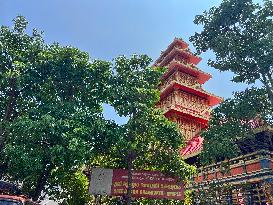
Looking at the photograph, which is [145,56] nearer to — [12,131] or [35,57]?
[35,57]

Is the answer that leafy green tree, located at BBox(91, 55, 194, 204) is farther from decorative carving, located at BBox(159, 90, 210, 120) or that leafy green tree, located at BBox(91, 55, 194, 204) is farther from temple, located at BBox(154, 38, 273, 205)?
decorative carving, located at BBox(159, 90, 210, 120)

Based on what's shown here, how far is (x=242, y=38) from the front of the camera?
11391 mm

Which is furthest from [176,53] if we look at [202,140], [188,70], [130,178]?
[130,178]

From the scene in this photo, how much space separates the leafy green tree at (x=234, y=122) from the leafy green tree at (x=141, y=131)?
228 centimetres

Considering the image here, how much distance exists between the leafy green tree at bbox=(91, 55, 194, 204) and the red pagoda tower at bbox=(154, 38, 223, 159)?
870 cm

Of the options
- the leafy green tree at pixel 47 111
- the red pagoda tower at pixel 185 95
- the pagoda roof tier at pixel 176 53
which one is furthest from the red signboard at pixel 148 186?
the pagoda roof tier at pixel 176 53

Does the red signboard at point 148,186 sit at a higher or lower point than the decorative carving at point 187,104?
lower

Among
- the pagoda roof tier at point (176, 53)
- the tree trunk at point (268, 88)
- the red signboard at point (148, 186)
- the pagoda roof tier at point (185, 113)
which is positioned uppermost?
the pagoda roof tier at point (176, 53)

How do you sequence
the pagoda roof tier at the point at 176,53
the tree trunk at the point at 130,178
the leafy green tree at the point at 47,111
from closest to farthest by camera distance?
the leafy green tree at the point at 47,111 < the tree trunk at the point at 130,178 < the pagoda roof tier at the point at 176,53

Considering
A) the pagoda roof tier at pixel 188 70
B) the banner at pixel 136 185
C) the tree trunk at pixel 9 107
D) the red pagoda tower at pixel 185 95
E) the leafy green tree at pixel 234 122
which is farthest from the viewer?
the pagoda roof tier at pixel 188 70

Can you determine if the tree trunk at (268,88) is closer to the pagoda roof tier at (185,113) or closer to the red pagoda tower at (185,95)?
the red pagoda tower at (185,95)

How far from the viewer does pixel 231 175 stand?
1567 centimetres

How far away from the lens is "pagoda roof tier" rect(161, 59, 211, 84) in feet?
96.0

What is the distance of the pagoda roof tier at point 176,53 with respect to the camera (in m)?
31.4
